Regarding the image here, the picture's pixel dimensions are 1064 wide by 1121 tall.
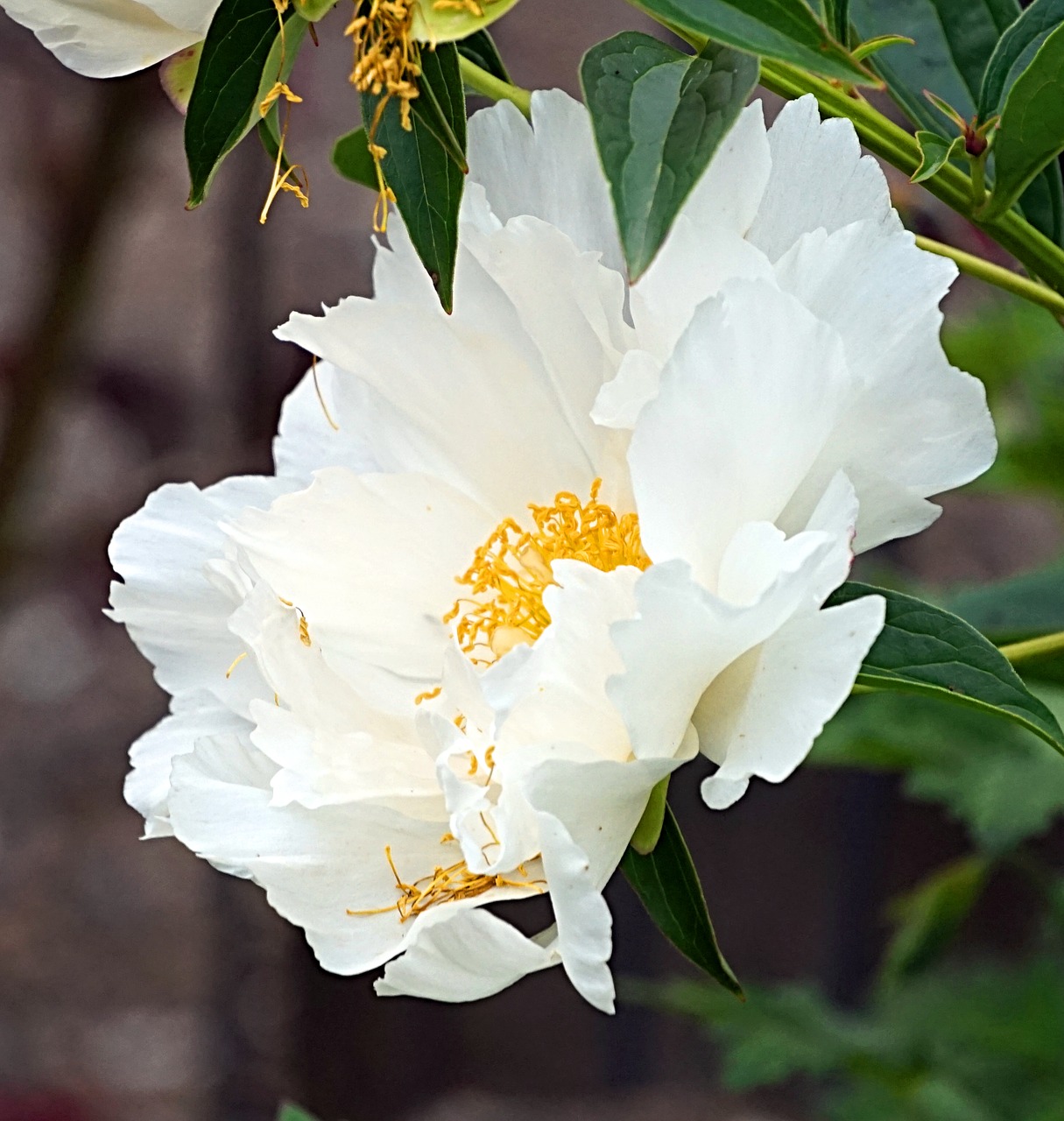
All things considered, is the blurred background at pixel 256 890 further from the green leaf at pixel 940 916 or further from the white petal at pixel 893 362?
the white petal at pixel 893 362

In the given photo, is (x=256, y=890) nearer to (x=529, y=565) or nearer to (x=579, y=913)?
(x=529, y=565)

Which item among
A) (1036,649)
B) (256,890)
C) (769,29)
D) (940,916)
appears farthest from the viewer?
(256,890)

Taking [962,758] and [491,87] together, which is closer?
[491,87]

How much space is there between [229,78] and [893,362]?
0.16 metres

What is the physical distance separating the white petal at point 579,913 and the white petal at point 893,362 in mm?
111

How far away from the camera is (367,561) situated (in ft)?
1.33

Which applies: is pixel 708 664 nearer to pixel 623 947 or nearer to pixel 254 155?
pixel 254 155

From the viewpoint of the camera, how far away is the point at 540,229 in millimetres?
360

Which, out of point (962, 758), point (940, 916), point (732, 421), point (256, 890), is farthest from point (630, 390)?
point (256, 890)

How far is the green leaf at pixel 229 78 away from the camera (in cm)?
32

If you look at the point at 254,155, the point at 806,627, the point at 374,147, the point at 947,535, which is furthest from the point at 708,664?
the point at 947,535

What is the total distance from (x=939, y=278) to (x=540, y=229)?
0.10 meters

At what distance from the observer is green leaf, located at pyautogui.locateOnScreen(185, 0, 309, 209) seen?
0.32m

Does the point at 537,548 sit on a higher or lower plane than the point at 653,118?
lower
